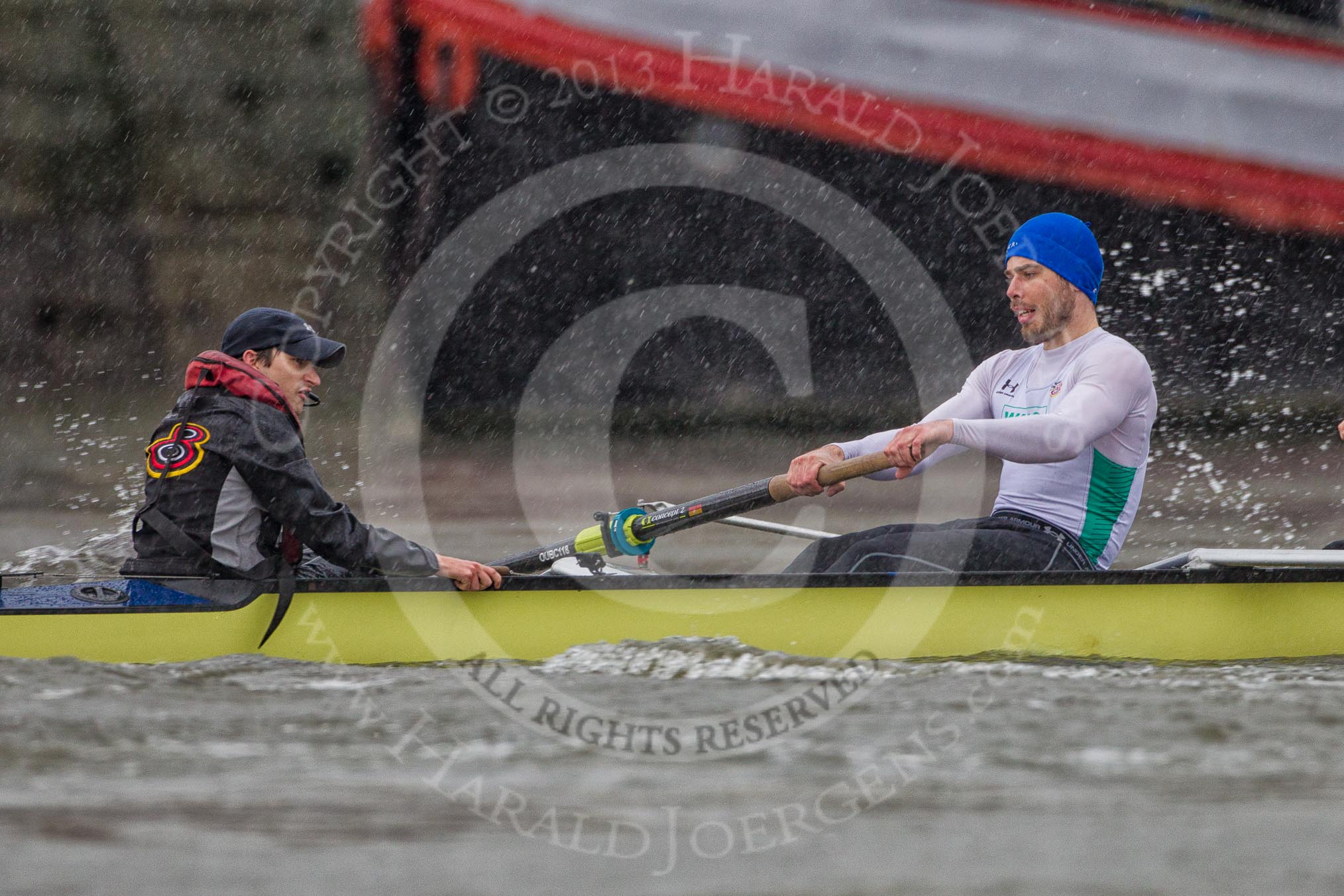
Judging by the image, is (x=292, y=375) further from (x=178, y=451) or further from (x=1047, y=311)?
(x=1047, y=311)

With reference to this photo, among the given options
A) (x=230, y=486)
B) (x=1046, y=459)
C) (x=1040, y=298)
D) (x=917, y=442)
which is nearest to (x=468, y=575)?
(x=230, y=486)

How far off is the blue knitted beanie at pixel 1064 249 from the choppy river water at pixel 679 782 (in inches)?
43.2

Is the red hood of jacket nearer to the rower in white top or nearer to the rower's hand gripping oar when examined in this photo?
the rower's hand gripping oar

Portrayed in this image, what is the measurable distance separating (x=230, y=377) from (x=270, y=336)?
0.63 ft

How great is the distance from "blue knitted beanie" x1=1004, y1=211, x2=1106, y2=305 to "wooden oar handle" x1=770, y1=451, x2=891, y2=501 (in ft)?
2.30

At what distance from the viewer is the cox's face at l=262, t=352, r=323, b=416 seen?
12.2 ft

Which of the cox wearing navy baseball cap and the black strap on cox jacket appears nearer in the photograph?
the black strap on cox jacket

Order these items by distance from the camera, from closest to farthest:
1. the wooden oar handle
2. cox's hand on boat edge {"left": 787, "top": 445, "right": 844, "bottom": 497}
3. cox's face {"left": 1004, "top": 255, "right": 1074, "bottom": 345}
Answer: cox's face {"left": 1004, "top": 255, "right": 1074, "bottom": 345}, the wooden oar handle, cox's hand on boat edge {"left": 787, "top": 445, "right": 844, "bottom": 497}

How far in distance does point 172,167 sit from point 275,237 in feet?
2.64

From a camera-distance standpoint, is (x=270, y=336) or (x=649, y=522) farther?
(x=649, y=522)

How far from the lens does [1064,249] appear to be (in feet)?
12.3

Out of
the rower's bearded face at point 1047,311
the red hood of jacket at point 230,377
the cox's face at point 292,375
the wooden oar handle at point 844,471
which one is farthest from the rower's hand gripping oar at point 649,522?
the red hood of jacket at point 230,377

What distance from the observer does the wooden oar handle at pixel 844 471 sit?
12.7ft

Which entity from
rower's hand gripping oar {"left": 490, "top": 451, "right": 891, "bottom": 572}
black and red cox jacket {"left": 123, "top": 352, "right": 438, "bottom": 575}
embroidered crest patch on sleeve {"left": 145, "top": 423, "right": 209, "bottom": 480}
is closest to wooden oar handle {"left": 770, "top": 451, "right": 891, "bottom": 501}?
rower's hand gripping oar {"left": 490, "top": 451, "right": 891, "bottom": 572}
